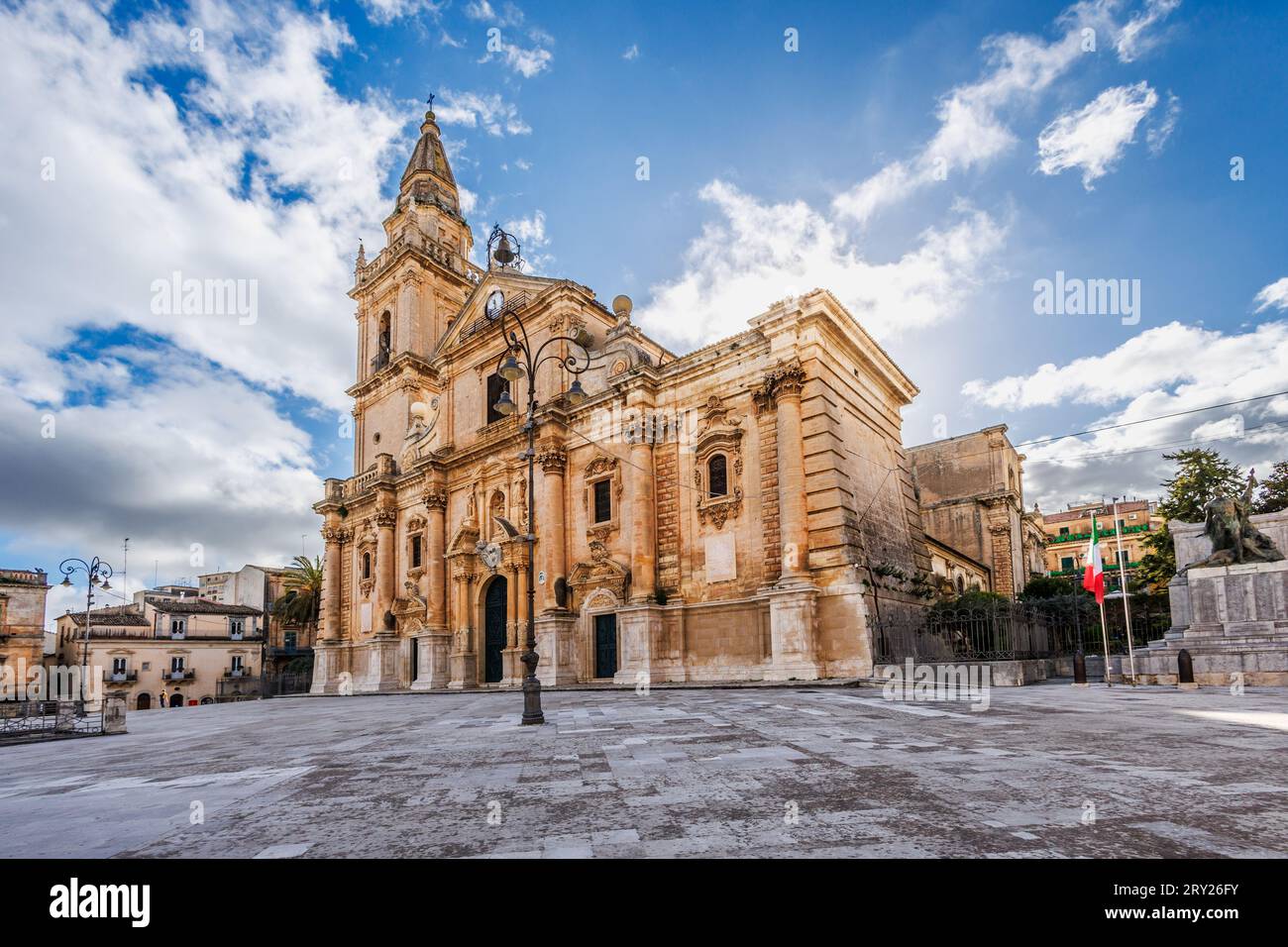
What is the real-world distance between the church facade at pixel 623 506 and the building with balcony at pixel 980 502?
1238 cm

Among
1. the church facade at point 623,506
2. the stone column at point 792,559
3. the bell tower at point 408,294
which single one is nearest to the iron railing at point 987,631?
the church facade at point 623,506

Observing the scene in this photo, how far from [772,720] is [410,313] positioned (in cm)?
2966

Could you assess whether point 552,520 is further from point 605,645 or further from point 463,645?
point 463,645

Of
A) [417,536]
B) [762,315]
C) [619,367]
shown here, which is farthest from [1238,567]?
[417,536]

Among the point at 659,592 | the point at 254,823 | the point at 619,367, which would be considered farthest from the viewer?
the point at 619,367

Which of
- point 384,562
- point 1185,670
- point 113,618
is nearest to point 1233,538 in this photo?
point 1185,670

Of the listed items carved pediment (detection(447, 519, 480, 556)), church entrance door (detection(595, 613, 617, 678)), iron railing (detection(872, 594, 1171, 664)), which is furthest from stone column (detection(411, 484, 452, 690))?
iron railing (detection(872, 594, 1171, 664))

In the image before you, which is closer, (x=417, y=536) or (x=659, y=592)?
(x=659, y=592)

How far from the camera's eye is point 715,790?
14.8 feet

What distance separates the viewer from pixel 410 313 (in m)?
33.6

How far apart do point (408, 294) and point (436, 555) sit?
1327 centimetres

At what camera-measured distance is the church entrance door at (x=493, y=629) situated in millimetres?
25953
